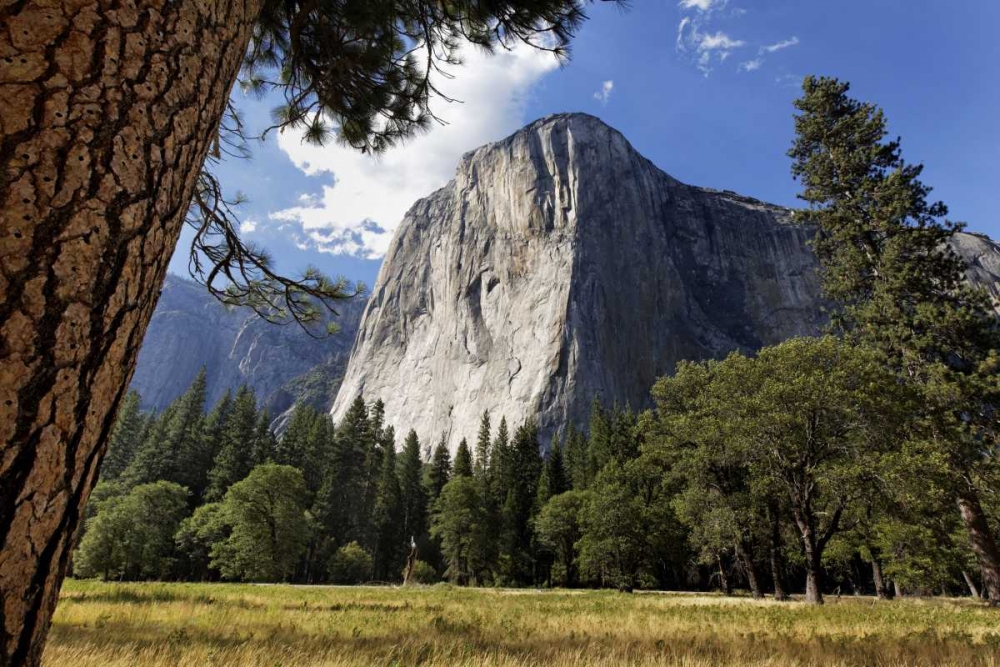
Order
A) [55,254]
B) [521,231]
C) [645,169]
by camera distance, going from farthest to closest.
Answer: [645,169]
[521,231]
[55,254]

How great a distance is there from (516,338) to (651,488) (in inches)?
2304

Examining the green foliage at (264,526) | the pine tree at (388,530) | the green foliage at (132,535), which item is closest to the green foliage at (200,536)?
the green foliage at (264,526)

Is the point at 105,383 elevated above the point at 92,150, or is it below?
below

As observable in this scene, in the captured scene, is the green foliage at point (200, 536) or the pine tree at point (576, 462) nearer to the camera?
the green foliage at point (200, 536)

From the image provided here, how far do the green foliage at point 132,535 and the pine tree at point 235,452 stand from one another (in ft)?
19.6

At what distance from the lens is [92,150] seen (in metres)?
1.59

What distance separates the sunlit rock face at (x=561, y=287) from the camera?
9700 cm

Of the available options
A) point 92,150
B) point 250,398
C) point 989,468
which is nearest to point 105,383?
point 92,150

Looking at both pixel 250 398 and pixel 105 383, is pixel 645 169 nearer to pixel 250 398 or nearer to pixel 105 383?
pixel 250 398

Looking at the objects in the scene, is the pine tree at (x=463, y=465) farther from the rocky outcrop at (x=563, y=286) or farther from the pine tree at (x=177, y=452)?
the rocky outcrop at (x=563, y=286)

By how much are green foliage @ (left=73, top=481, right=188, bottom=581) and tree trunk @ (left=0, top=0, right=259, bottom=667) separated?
45.2m

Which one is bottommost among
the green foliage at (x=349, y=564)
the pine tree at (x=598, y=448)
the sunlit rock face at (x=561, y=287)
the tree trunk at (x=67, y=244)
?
the green foliage at (x=349, y=564)

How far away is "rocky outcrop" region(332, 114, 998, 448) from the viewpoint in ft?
319

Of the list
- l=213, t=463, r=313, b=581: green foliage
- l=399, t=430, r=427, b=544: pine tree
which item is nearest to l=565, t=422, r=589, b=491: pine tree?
l=399, t=430, r=427, b=544: pine tree
